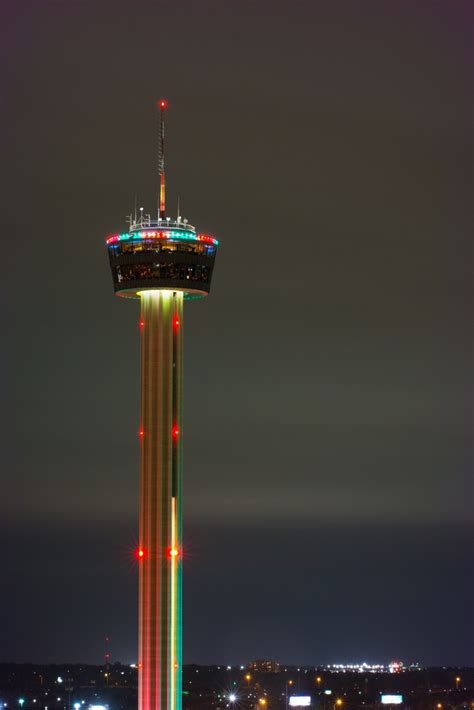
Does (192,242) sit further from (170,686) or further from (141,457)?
(170,686)

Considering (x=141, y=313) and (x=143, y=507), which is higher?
(x=141, y=313)

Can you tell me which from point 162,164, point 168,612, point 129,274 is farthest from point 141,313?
point 168,612

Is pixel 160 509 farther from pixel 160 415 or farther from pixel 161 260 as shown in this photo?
pixel 161 260

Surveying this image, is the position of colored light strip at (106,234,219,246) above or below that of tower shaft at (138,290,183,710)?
above
